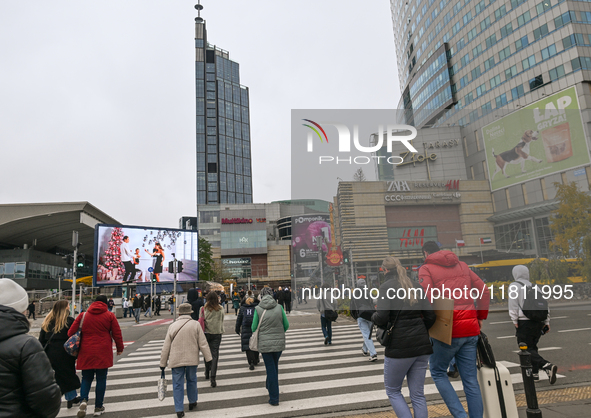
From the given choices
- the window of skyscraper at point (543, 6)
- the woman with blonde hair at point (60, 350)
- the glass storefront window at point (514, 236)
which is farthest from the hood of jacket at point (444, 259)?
the window of skyscraper at point (543, 6)

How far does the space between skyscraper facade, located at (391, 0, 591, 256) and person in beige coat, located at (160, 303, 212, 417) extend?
17.6 m

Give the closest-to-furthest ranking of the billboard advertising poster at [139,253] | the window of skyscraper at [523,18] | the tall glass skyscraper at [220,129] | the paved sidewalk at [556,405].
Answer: the paved sidewalk at [556,405] → the billboard advertising poster at [139,253] → the window of skyscraper at [523,18] → the tall glass skyscraper at [220,129]

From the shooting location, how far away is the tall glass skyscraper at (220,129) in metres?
160

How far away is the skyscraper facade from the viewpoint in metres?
27.1

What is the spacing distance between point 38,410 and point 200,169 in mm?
161987

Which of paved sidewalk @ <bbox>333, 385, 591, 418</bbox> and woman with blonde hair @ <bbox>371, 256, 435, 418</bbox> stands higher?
woman with blonde hair @ <bbox>371, 256, 435, 418</bbox>

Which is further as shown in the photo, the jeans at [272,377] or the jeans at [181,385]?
the jeans at [272,377]

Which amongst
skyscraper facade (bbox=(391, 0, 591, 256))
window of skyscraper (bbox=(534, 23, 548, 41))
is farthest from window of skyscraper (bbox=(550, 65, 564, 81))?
window of skyscraper (bbox=(534, 23, 548, 41))

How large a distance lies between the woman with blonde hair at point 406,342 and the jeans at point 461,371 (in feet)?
1.13

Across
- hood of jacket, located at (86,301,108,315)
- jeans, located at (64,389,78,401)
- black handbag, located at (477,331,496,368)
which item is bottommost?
jeans, located at (64,389,78,401)

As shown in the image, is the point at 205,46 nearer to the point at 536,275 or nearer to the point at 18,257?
the point at 18,257

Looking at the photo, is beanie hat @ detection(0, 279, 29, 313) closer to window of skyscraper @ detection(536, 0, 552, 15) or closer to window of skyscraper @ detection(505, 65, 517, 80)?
window of skyscraper @ detection(505, 65, 517, 80)

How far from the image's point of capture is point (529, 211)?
3023 cm

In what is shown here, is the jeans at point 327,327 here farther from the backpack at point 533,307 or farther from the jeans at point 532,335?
the backpack at point 533,307
